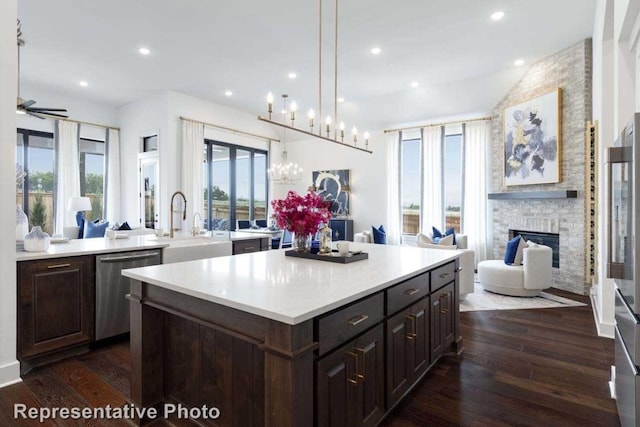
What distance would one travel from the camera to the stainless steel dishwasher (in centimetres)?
297

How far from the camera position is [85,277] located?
114 inches

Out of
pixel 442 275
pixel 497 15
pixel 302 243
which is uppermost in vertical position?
pixel 497 15

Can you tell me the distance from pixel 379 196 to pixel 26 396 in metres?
6.81

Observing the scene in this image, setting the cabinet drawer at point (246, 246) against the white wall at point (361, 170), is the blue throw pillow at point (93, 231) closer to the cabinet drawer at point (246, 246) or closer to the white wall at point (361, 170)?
the cabinet drawer at point (246, 246)

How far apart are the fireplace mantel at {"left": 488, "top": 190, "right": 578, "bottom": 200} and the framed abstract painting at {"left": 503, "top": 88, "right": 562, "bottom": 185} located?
Answer: 22cm

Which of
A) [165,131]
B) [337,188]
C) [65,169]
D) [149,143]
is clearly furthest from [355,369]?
[65,169]

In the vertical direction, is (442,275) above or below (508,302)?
above

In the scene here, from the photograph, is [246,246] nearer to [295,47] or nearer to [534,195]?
[295,47]

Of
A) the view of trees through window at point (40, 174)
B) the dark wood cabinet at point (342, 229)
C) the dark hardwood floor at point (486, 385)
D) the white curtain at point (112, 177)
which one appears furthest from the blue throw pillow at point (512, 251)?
the view of trees through window at point (40, 174)

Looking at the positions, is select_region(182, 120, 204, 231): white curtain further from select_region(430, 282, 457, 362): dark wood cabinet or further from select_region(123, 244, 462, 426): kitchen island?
select_region(430, 282, 457, 362): dark wood cabinet

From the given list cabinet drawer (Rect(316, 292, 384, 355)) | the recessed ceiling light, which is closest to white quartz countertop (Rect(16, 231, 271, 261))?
cabinet drawer (Rect(316, 292, 384, 355))

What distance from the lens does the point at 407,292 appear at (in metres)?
2.08

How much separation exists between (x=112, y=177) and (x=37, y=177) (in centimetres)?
131

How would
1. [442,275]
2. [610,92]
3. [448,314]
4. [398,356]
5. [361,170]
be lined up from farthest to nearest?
[361,170] < [610,92] < [448,314] < [442,275] < [398,356]
